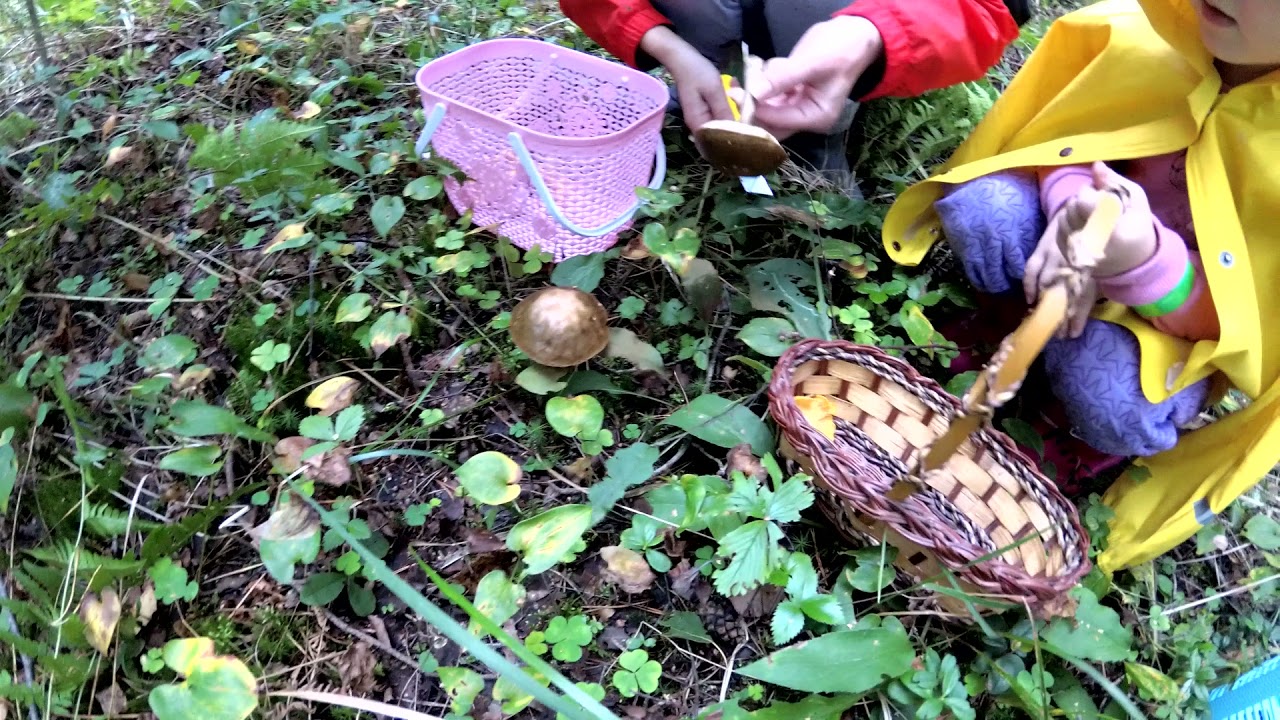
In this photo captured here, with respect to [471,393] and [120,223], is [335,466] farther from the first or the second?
[120,223]

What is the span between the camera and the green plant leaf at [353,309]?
1.50 m

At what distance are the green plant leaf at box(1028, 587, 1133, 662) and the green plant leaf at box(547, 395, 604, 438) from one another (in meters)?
0.87

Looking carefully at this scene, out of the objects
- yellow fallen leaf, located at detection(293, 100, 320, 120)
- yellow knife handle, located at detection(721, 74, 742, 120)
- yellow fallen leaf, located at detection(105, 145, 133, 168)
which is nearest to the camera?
yellow knife handle, located at detection(721, 74, 742, 120)

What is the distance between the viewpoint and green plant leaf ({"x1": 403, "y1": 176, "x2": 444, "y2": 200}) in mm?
1710

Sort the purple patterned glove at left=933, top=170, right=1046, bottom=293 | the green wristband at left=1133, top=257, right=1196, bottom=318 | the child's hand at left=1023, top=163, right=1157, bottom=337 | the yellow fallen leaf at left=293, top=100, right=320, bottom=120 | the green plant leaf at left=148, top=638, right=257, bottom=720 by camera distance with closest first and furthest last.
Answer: the green plant leaf at left=148, top=638, right=257, bottom=720
the child's hand at left=1023, top=163, right=1157, bottom=337
the green wristband at left=1133, top=257, right=1196, bottom=318
the purple patterned glove at left=933, top=170, right=1046, bottom=293
the yellow fallen leaf at left=293, top=100, right=320, bottom=120

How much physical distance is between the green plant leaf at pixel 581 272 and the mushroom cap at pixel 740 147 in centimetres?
34

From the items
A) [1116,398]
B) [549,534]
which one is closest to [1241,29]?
[1116,398]

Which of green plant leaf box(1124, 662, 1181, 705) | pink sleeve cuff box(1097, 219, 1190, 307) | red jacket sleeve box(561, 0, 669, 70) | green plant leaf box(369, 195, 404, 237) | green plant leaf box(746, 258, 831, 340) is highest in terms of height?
red jacket sleeve box(561, 0, 669, 70)

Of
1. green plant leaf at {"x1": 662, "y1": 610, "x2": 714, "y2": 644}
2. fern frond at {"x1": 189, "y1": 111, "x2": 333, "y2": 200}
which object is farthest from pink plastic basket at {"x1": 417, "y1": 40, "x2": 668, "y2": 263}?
green plant leaf at {"x1": 662, "y1": 610, "x2": 714, "y2": 644}

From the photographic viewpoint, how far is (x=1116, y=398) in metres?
1.45

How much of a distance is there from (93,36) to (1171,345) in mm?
3029

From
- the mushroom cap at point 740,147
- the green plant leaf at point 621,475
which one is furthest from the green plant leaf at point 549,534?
the mushroom cap at point 740,147

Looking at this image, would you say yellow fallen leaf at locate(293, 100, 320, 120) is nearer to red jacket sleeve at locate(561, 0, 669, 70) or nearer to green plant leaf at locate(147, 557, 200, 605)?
red jacket sleeve at locate(561, 0, 669, 70)

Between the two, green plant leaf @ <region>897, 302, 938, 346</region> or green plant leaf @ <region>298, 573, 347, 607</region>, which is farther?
green plant leaf @ <region>897, 302, 938, 346</region>
